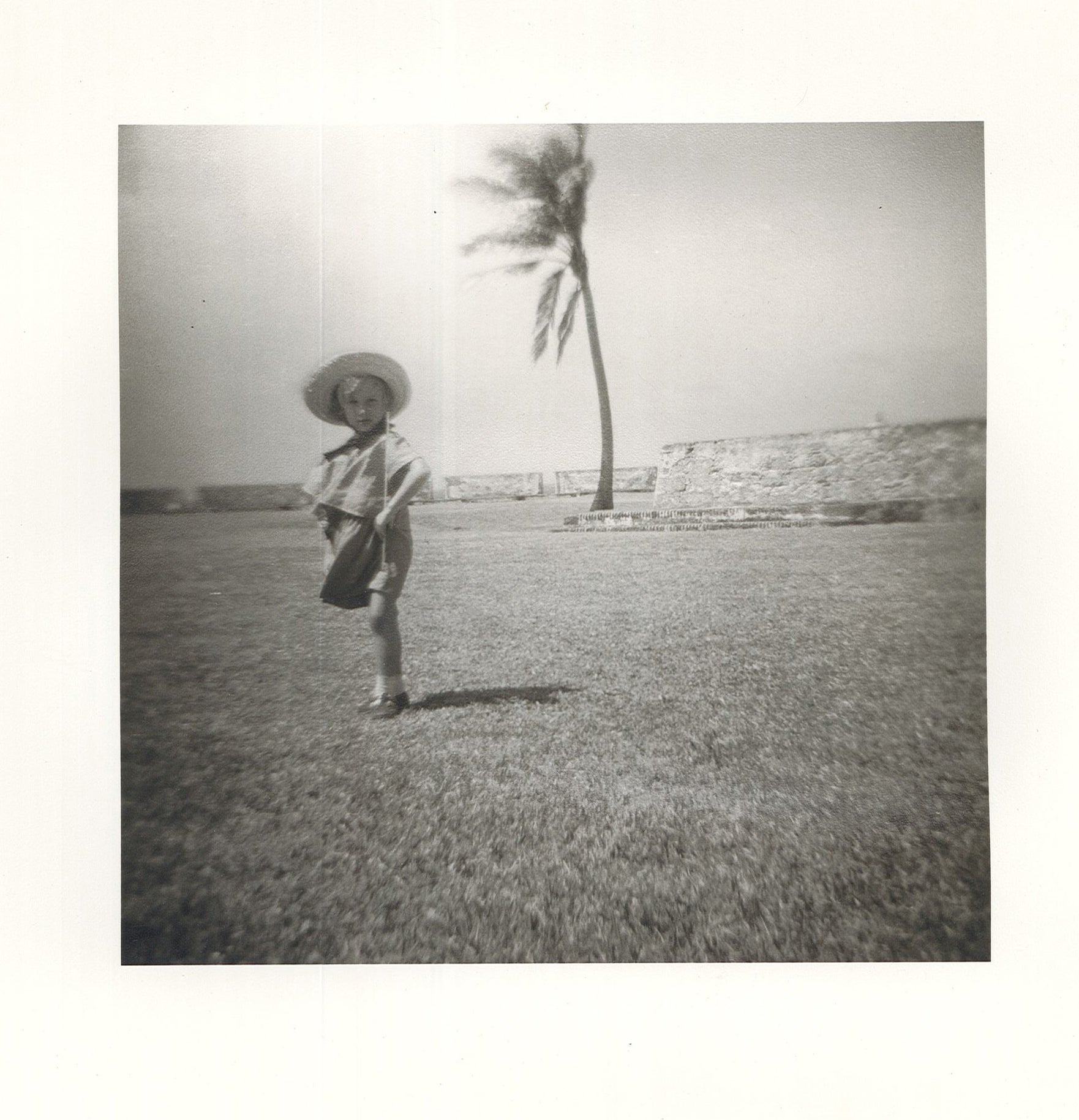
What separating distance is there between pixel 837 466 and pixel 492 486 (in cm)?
106

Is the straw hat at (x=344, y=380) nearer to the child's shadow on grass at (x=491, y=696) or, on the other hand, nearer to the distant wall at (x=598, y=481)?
the distant wall at (x=598, y=481)

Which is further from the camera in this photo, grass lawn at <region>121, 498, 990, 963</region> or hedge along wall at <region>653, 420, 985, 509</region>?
hedge along wall at <region>653, 420, 985, 509</region>

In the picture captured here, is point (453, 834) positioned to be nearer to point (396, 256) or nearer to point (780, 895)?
point (780, 895)

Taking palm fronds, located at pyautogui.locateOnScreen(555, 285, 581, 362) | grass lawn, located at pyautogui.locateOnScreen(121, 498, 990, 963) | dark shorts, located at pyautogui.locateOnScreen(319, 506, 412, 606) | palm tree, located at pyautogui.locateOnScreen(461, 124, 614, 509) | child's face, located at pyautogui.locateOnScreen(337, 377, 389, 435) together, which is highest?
palm tree, located at pyautogui.locateOnScreen(461, 124, 614, 509)

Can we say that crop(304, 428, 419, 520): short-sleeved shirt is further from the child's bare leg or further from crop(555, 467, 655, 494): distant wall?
crop(555, 467, 655, 494): distant wall

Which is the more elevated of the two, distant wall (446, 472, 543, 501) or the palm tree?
the palm tree

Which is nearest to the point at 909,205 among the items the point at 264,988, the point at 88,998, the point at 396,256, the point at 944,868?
the point at 396,256

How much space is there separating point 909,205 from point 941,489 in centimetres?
88

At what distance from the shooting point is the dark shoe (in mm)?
2045

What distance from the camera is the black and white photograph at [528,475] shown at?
2016mm

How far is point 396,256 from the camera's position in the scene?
6.73 feet

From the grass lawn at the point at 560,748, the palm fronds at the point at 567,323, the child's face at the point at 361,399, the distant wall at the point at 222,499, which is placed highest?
the palm fronds at the point at 567,323

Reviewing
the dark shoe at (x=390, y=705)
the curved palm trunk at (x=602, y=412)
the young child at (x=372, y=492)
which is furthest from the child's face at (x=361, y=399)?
the dark shoe at (x=390, y=705)

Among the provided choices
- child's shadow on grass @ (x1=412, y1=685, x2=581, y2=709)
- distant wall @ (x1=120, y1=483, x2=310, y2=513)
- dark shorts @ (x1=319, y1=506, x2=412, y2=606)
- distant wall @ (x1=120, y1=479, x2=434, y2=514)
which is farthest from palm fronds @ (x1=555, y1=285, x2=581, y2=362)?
child's shadow on grass @ (x1=412, y1=685, x2=581, y2=709)
